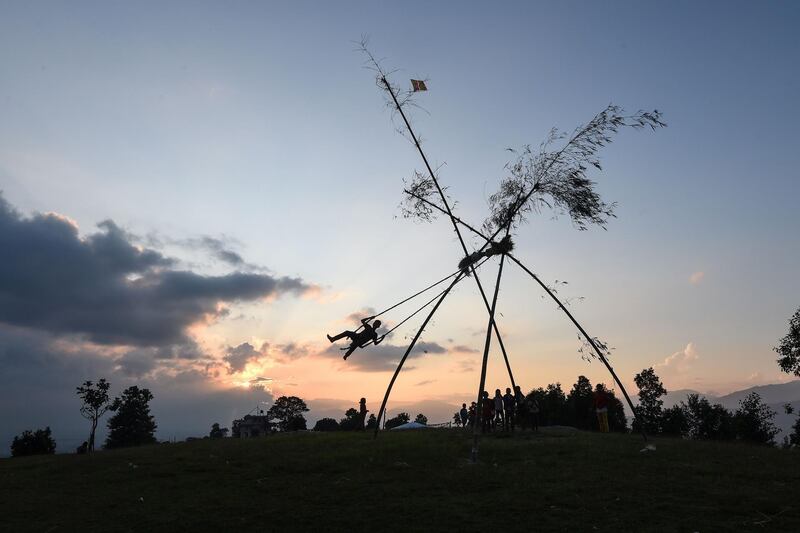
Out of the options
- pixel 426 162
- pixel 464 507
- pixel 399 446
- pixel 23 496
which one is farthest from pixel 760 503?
pixel 23 496

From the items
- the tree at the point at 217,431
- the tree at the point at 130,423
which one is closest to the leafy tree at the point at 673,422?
the tree at the point at 217,431

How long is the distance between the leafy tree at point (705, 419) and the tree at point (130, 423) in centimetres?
9153

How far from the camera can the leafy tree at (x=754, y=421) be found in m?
73.1

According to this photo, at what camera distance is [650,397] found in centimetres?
8469

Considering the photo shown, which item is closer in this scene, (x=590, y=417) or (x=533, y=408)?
(x=533, y=408)

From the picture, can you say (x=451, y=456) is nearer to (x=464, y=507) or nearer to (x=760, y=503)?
(x=464, y=507)

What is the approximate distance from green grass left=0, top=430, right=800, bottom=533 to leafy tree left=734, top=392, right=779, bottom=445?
207 ft

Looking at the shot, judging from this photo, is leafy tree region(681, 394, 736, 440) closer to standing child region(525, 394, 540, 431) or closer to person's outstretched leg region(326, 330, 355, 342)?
standing child region(525, 394, 540, 431)

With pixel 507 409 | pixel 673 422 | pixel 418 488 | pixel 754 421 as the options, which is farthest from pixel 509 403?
pixel 673 422

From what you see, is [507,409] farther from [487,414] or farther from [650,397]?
[650,397]

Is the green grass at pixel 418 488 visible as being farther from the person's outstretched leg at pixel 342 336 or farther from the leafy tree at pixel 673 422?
the leafy tree at pixel 673 422

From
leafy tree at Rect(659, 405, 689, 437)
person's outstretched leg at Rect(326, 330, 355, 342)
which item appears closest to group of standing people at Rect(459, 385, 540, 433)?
person's outstretched leg at Rect(326, 330, 355, 342)

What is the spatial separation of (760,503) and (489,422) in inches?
636

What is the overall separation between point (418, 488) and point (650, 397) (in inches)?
3162
